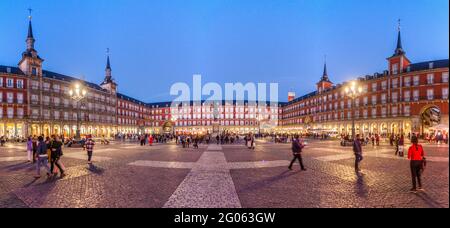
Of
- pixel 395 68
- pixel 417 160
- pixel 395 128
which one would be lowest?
pixel 395 128

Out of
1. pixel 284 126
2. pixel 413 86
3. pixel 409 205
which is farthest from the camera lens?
pixel 284 126

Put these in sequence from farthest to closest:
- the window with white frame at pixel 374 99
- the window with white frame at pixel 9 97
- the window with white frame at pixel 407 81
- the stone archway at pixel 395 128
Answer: the window with white frame at pixel 374 99
the stone archway at pixel 395 128
the window with white frame at pixel 407 81
the window with white frame at pixel 9 97

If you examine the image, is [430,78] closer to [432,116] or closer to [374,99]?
[374,99]

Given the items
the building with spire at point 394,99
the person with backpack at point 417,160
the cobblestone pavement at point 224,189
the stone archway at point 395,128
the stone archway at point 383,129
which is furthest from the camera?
the stone archway at point 383,129

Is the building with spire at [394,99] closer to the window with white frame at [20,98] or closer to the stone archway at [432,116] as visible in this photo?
the stone archway at [432,116]

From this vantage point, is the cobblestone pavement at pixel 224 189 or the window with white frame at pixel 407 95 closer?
the cobblestone pavement at pixel 224 189

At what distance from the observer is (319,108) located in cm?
7362

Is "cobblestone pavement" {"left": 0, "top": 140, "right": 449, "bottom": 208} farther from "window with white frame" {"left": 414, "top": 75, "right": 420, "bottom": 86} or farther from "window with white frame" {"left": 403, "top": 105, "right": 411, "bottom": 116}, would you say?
"window with white frame" {"left": 403, "top": 105, "right": 411, "bottom": 116}

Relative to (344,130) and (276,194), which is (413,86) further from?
(276,194)

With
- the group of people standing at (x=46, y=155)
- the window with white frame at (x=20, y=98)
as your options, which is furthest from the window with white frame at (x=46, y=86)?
the group of people standing at (x=46, y=155)

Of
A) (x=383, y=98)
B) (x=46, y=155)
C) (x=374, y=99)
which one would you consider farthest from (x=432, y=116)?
(x=374, y=99)

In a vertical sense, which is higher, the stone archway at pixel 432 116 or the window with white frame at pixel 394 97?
the window with white frame at pixel 394 97

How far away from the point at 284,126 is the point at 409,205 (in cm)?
10025
